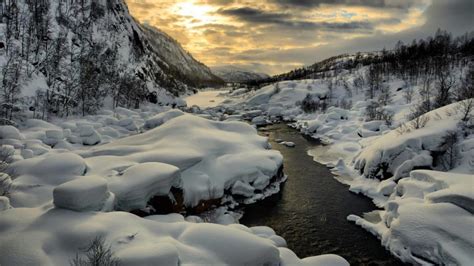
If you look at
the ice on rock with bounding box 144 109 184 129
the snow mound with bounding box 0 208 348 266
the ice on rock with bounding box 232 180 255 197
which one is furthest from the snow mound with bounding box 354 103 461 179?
the ice on rock with bounding box 144 109 184 129

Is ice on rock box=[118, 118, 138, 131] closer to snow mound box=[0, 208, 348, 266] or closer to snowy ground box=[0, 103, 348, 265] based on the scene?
snowy ground box=[0, 103, 348, 265]

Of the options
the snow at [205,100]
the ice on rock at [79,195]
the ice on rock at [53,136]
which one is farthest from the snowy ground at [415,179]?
the snow at [205,100]

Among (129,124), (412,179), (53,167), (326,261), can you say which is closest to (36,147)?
(53,167)

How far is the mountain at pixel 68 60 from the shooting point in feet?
109

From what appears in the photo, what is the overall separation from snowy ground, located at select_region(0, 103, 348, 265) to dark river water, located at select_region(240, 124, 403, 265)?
3.82 ft

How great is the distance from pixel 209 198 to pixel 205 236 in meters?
6.43

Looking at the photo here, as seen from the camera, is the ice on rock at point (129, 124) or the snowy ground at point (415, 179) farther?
the ice on rock at point (129, 124)

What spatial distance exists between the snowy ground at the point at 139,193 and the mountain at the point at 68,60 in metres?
8.51

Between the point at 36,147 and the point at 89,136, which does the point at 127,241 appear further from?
the point at 89,136

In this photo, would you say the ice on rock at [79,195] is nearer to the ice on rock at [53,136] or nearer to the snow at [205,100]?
the ice on rock at [53,136]

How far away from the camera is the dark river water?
1373 centimetres

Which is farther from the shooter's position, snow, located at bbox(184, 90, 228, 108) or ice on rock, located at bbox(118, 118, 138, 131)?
snow, located at bbox(184, 90, 228, 108)

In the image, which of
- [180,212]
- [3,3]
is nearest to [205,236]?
[180,212]

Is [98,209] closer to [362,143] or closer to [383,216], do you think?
[383,216]
